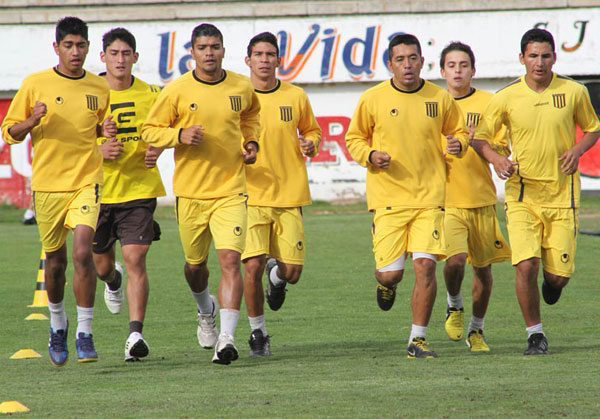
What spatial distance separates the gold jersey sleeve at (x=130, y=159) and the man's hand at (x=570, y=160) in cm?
325

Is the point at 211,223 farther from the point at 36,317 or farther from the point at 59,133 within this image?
the point at 36,317

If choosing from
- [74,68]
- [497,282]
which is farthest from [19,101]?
[497,282]

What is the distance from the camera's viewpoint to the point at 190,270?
10.7m

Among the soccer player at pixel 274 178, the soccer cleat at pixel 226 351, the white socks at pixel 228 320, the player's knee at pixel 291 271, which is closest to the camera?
the soccer cleat at pixel 226 351

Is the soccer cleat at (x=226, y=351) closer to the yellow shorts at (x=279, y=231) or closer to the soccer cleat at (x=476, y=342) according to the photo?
the yellow shorts at (x=279, y=231)

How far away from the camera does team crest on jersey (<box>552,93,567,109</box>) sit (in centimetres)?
1027

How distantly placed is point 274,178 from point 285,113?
0.56m

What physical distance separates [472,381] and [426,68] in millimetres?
25043

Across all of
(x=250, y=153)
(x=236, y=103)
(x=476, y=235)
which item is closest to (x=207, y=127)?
(x=236, y=103)

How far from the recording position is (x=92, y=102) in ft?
33.0

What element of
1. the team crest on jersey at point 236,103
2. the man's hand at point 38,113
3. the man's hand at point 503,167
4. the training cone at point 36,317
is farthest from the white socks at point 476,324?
the training cone at point 36,317

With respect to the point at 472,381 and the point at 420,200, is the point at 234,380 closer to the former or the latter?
the point at 472,381

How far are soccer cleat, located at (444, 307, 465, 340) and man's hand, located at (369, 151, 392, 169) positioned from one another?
5.49 ft

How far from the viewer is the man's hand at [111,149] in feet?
34.5
